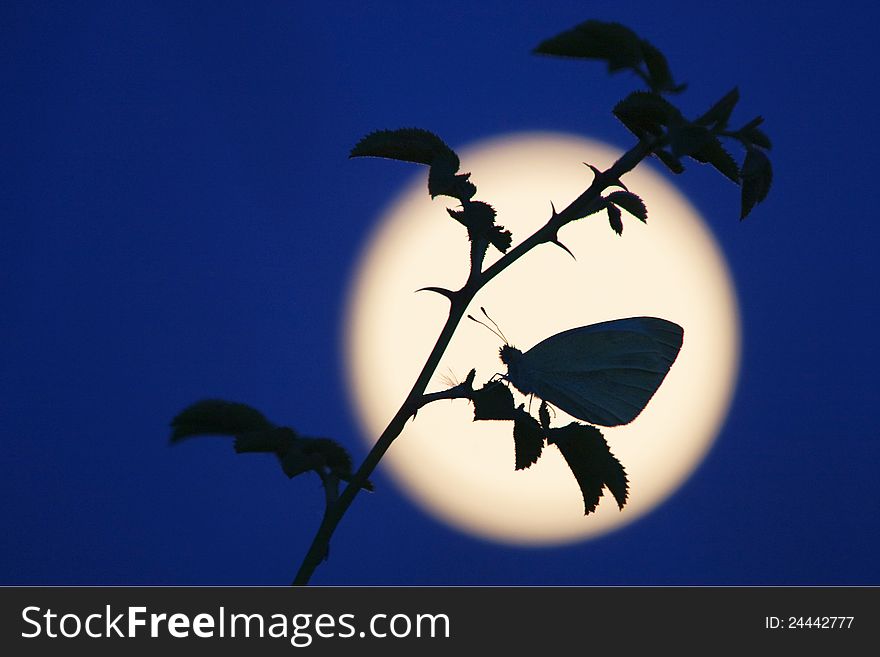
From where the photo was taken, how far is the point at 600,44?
2.99 metres

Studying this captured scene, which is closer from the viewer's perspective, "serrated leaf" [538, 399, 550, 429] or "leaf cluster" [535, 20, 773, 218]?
"leaf cluster" [535, 20, 773, 218]

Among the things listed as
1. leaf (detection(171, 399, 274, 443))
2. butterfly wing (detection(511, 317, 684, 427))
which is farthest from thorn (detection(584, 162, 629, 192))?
leaf (detection(171, 399, 274, 443))

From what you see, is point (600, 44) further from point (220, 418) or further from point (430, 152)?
point (220, 418)

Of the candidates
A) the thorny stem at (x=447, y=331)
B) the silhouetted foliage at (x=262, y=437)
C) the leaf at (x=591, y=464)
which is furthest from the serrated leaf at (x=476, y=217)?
the silhouetted foliage at (x=262, y=437)

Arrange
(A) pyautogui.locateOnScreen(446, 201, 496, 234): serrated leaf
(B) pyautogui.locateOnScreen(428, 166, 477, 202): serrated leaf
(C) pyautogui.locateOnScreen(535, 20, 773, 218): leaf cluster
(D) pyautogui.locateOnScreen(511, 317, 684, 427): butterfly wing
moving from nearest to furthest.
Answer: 1. (C) pyautogui.locateOnScreen(535, 20, 773, 218): leaf cluster
2. (A) pyautogui.locateOnScreen(446, 201, 496, 234): serrated leaf
3. (B) pyautogui.locateOnScreen(428, 166, 477, 202): serrated leaf
4. (D) pyautogui.locateOnScreen(511, 317, 684, 427): butterfly wing

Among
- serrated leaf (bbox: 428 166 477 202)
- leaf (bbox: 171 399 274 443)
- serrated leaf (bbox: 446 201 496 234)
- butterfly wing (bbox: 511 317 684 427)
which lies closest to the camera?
serrated leaf (bbox: 446 201 496 234)

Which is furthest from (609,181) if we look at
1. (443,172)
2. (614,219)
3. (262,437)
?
(262,437)

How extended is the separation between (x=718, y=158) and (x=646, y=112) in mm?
438

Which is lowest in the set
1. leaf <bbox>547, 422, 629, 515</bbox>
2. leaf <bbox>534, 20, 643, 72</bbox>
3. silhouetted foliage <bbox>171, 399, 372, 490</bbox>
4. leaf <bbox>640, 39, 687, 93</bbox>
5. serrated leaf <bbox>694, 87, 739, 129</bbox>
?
leaf <bbox>547, 422, 629, 515</bbox>

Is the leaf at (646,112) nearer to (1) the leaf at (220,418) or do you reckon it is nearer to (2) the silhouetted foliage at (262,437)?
(2) the silhouetted foliage at (262,437)

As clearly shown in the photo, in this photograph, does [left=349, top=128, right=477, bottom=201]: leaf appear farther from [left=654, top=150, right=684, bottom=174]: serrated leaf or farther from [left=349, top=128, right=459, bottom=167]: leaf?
→ [left=654, top=150, right=684, bottom=174]: serrated leaf

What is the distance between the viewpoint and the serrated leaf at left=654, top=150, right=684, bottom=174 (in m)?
3.02

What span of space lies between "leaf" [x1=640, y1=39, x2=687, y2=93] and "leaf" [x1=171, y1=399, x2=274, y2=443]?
6.95ft

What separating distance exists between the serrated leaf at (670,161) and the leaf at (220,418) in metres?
1.96
